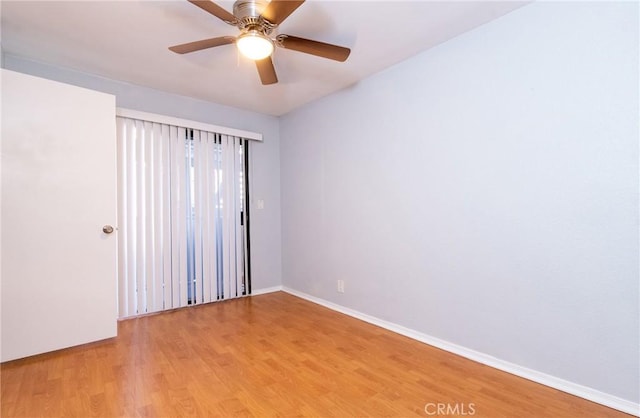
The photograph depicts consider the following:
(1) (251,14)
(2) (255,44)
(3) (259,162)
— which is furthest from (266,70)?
(3) (259,162)

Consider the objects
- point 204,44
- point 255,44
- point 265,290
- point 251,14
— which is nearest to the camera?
point 251,14

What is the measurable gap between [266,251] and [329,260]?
106 cm

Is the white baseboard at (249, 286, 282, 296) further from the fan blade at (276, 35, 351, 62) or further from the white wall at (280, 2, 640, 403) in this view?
the fan blade at (276, 35, 351, 62)

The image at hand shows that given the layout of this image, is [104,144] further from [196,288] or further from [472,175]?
[472,175]

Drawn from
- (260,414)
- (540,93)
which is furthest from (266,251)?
(540,93)

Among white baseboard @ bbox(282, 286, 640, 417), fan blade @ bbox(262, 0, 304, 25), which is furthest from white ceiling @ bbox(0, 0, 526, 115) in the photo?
white baseboard @ bbox(282, 286, 640, 417)

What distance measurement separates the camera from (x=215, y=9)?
1.66 m

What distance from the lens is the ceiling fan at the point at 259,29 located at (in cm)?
164

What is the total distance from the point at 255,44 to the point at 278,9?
0.30 meters

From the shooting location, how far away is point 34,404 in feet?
5.61

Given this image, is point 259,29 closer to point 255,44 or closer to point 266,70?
point 255,44

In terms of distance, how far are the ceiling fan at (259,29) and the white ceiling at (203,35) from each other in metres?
0.25

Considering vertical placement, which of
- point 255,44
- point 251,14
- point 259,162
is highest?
point 251,14

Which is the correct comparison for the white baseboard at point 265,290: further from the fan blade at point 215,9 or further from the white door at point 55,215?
the fan blade at point 215,9
